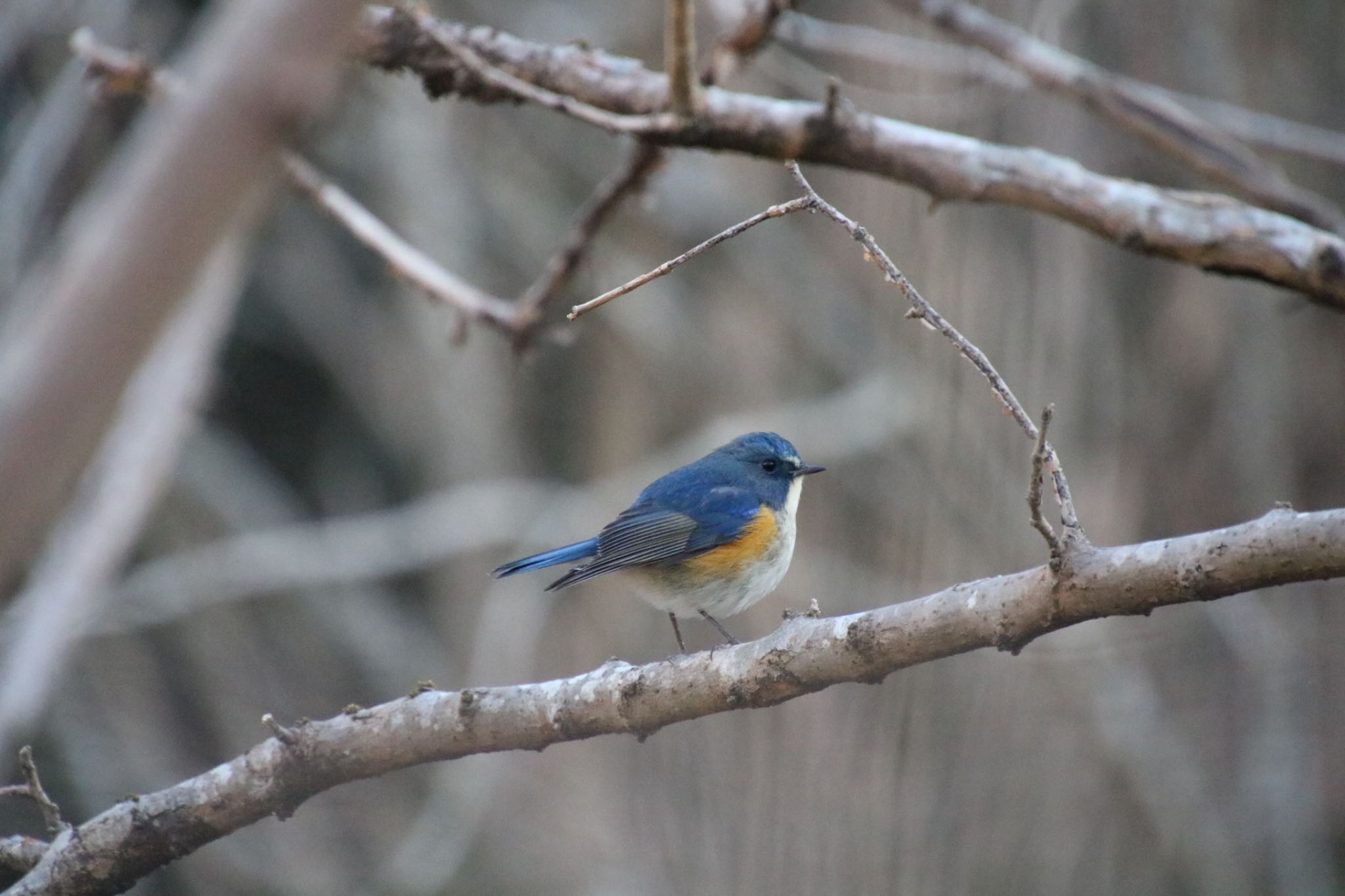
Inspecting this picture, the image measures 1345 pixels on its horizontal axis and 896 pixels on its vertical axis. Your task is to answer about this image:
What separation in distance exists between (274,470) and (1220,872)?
20.1ft

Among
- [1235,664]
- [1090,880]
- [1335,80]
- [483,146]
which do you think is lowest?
[1090,880]

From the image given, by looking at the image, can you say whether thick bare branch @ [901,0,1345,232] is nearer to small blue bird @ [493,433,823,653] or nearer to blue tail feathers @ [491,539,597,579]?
small blue bird @ [493,433,823,653]

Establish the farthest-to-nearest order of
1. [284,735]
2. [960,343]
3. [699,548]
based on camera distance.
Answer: [699,548], [284,735], [960,343]

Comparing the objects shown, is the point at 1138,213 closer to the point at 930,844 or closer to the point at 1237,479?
the point at 930,844

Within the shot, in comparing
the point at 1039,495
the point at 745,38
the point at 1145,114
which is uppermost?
the point at 1145,114

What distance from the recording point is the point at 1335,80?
7070 millimetres

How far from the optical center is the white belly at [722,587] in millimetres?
3846

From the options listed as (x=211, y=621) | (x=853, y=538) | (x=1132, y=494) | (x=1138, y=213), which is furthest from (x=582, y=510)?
(x=1138, y=213)

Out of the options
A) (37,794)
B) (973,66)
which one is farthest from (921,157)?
(37,794)

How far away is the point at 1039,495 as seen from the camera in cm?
183

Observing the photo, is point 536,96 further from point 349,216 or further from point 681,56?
point 349,216

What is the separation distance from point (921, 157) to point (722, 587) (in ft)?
4.57

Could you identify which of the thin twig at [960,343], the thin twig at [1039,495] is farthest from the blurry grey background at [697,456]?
the thin twig at [1039,495]

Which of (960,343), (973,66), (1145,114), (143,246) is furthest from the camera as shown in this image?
(973,66)
